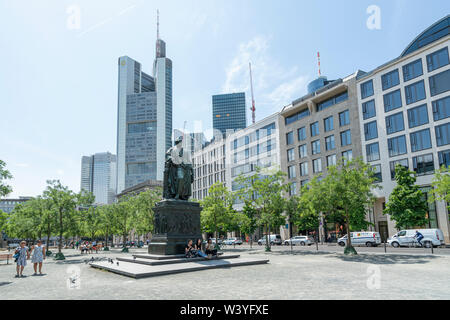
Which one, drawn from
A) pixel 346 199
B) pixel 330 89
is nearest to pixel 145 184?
pixel 330 89

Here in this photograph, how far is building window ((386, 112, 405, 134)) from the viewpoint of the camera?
152ft

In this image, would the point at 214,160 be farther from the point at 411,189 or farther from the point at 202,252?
the point at 202,252

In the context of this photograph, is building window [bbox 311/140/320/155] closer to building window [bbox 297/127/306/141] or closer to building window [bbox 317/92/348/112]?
building window [bbox 297/127/306/141]

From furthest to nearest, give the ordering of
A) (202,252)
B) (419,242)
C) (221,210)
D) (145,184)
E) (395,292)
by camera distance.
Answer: (145,184) < (221,210) < (419,242) < (202,252) < (395,292)

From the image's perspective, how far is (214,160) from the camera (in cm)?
8900

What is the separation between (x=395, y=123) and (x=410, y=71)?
7.32 metres

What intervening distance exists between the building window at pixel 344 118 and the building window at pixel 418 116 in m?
10.2

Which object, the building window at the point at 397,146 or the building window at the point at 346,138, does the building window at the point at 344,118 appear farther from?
the building window at the point at 397,146

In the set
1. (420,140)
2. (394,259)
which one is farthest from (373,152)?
(394,259)

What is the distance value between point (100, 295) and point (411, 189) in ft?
132

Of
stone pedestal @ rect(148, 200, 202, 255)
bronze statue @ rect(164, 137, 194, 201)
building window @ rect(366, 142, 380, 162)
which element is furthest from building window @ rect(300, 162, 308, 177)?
stone pedestal @ rect(148, 200, 202, 255)

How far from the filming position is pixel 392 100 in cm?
4775

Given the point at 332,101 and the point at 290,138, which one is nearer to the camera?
the point at 332,101

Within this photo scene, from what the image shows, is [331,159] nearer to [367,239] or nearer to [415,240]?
[367,239]
